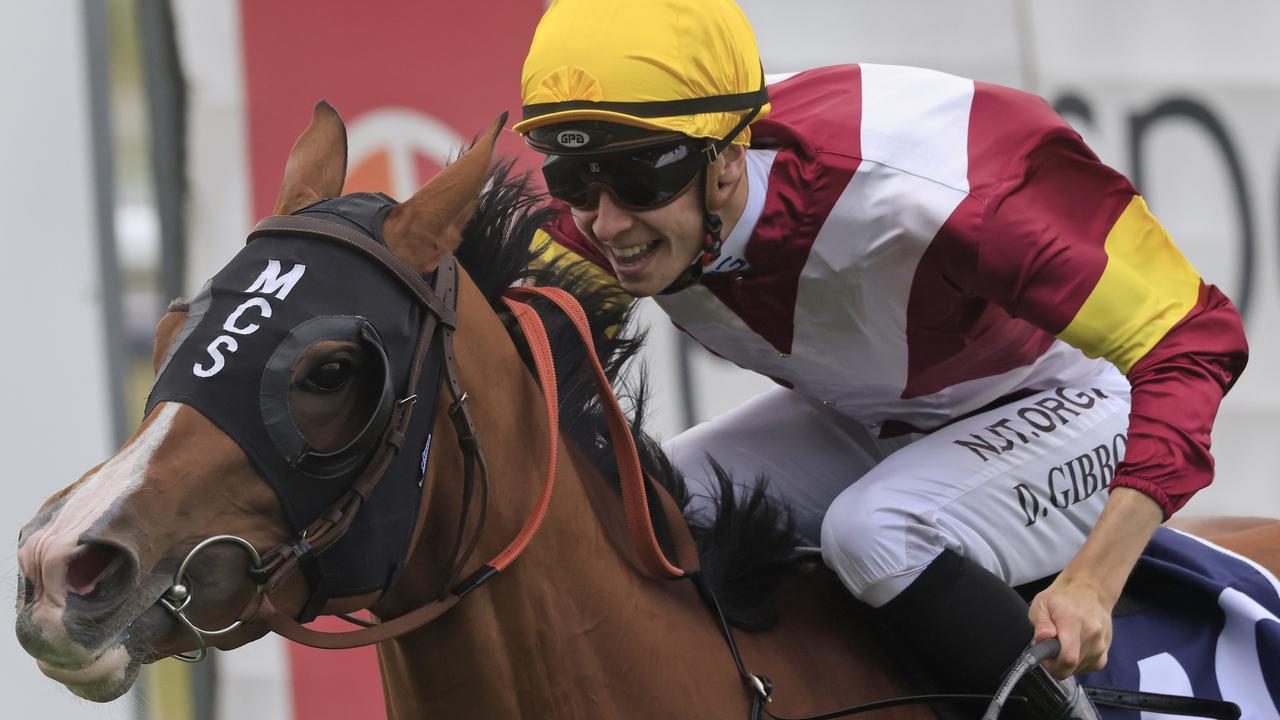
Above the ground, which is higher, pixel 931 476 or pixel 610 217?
pixel 610 217

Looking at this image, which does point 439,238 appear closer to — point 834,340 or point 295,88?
point 834,340

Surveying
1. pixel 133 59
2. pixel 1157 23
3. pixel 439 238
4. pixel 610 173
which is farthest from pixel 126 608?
pixel 1157 23

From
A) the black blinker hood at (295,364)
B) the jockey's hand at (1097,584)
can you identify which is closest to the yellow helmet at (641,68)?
the black blinker hood at (295,364)

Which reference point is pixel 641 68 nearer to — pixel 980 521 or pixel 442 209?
pixel 442 209

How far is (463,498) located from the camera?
5.06 ft

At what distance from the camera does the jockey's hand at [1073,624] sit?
64.2 inches

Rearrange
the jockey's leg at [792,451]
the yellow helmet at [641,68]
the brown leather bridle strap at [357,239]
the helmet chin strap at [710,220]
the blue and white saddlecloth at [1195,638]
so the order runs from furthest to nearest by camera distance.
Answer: the jockey's leg at [792,451]
the blue and white saddlecloth at [1195,638]
the helmet chin strap at [710,220]
the yellow helmet at [641,68]
the brown leather bridle strap at [357,239]

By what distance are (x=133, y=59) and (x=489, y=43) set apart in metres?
0.97

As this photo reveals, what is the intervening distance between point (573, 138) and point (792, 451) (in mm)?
722

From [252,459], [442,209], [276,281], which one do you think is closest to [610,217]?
[442,209]

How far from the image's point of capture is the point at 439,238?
61.2 inches

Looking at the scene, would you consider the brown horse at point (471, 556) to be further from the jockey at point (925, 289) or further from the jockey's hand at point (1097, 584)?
the jockey's hand at point (1097, 584)

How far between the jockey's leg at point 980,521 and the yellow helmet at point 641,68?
55 cm

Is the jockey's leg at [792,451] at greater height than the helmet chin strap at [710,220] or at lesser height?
lesser
